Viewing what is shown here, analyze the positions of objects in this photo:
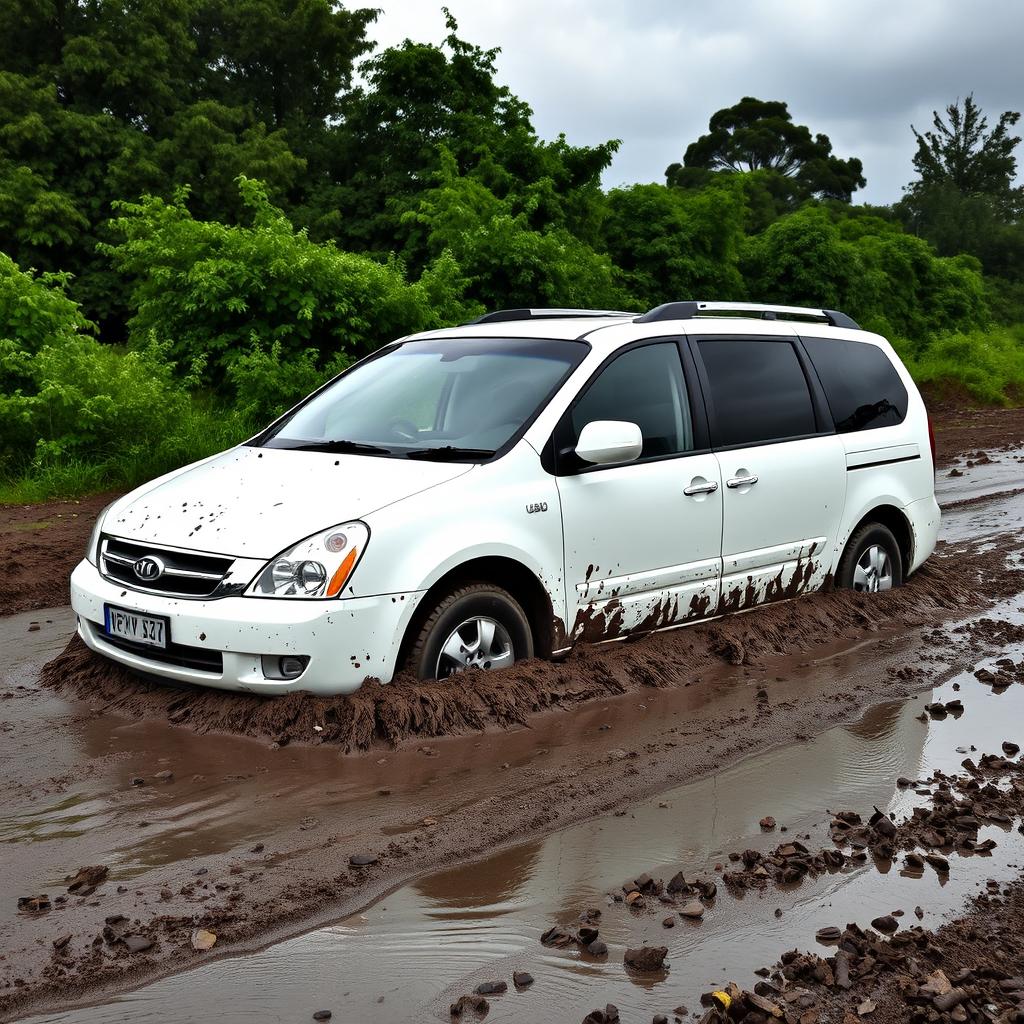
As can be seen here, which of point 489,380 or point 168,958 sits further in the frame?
point 489,380

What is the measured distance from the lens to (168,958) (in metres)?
3.48

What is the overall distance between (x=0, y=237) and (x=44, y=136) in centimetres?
236

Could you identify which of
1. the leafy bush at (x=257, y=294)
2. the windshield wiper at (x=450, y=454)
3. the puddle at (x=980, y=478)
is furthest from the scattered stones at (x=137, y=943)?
the leafy bush at (x=257, y=294)

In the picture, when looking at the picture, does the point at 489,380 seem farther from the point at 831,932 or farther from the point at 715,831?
the point at 831,932

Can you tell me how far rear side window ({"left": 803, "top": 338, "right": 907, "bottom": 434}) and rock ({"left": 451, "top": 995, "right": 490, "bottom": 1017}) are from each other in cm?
488

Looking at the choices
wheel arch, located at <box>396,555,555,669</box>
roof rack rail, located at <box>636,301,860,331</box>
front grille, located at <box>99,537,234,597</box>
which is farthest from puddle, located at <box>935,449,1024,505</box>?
front grille, located at <box>99,537,234,597</box>

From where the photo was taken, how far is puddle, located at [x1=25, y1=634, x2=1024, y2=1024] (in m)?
3.27

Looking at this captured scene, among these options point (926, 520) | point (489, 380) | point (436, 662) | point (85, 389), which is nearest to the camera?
point (436, 662)

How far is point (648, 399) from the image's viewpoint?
632cm

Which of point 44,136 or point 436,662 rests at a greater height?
point 44,136

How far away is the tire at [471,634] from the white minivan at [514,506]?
11 mm

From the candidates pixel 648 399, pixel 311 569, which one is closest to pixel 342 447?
pixel 311 569

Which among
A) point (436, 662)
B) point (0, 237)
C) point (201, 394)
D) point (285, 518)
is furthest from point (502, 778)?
point (0, 237)

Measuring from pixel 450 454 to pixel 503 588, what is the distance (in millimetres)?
660
